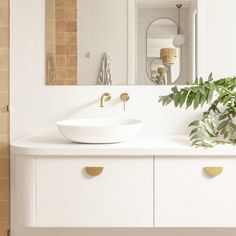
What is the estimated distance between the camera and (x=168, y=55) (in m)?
2.24

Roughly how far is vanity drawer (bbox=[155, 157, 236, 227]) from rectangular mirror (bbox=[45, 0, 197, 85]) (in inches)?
25.5

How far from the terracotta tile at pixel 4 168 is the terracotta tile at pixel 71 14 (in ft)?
3.06

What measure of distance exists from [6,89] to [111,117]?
0.65 metres

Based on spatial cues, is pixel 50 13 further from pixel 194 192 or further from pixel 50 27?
pixel 194 192

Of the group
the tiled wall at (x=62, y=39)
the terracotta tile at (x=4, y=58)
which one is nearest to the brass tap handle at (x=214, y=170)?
the tiled wall at (x=62, y=39)

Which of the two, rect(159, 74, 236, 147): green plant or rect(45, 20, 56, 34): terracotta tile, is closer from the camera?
rect(159, 74, 236, 147): green plant

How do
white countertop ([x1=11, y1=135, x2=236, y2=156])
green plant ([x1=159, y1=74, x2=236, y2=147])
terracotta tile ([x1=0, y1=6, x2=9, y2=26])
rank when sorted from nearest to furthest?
white countertop ([x1=11, y1=135, x2=236, y2=156])
green plant ([x1=159, y1=74, x2=236, y2=147])
terracotta tile ([x1=0, y1=6, x2=9, y2=26])

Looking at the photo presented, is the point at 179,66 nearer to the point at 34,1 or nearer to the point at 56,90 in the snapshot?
the point at 56,90

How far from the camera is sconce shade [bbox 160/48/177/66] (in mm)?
2238

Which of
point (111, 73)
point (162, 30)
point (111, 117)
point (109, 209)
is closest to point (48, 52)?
point (111, 73)

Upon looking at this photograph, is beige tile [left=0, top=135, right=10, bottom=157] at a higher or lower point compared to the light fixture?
lower

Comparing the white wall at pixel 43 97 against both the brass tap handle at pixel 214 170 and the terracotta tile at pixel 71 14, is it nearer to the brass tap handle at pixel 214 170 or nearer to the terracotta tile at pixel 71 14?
the terracotta tile at pixel 71 14

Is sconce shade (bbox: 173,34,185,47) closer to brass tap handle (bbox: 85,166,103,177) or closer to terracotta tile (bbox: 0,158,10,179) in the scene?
brass tap handle (bbox: 85,166,103,177)
